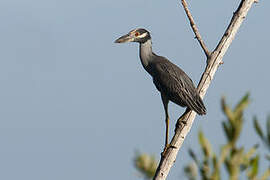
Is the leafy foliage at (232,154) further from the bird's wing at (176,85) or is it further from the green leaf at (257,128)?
the bird's wing at (176,85)

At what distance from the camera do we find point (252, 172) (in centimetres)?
268

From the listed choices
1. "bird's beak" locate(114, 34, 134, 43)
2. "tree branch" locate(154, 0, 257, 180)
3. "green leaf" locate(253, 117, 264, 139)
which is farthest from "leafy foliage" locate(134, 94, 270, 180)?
"bird's beak" locate(114, 34, 134, 43)

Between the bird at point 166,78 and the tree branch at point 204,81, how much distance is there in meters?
0.20

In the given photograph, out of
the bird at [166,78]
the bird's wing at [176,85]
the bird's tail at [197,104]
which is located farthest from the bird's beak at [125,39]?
the bird's tail at [197,104]

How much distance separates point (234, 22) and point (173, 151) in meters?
2.37

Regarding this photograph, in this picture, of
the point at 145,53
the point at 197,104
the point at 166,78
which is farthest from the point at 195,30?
the point at 145,53

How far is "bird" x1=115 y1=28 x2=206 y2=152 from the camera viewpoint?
9281 mm

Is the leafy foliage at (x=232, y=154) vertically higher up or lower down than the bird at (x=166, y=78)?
higher up

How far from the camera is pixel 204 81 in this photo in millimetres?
9109

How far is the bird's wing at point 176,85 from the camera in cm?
920

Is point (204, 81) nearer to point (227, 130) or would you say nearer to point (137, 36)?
point (137, 36)

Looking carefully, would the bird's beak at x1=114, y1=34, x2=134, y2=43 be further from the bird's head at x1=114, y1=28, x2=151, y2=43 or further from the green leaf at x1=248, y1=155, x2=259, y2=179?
the green leaf at x1=248, y1=155, x2=259, y2=179

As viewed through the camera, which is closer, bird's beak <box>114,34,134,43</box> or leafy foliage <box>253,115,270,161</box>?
leafy foliage <box>253,115,270,161</box>

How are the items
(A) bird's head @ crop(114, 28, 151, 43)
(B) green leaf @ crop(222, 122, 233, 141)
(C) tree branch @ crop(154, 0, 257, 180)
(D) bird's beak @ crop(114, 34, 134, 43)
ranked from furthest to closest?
(A) bird's head @ crop(114, 28, 151, 43), (D) bird's beak @ crop(114, 34, 134, 43), (C) tree branch @ crop(154, 0, 257, 180), (B) green leaf @ crop(222, 122, 233, 141)
